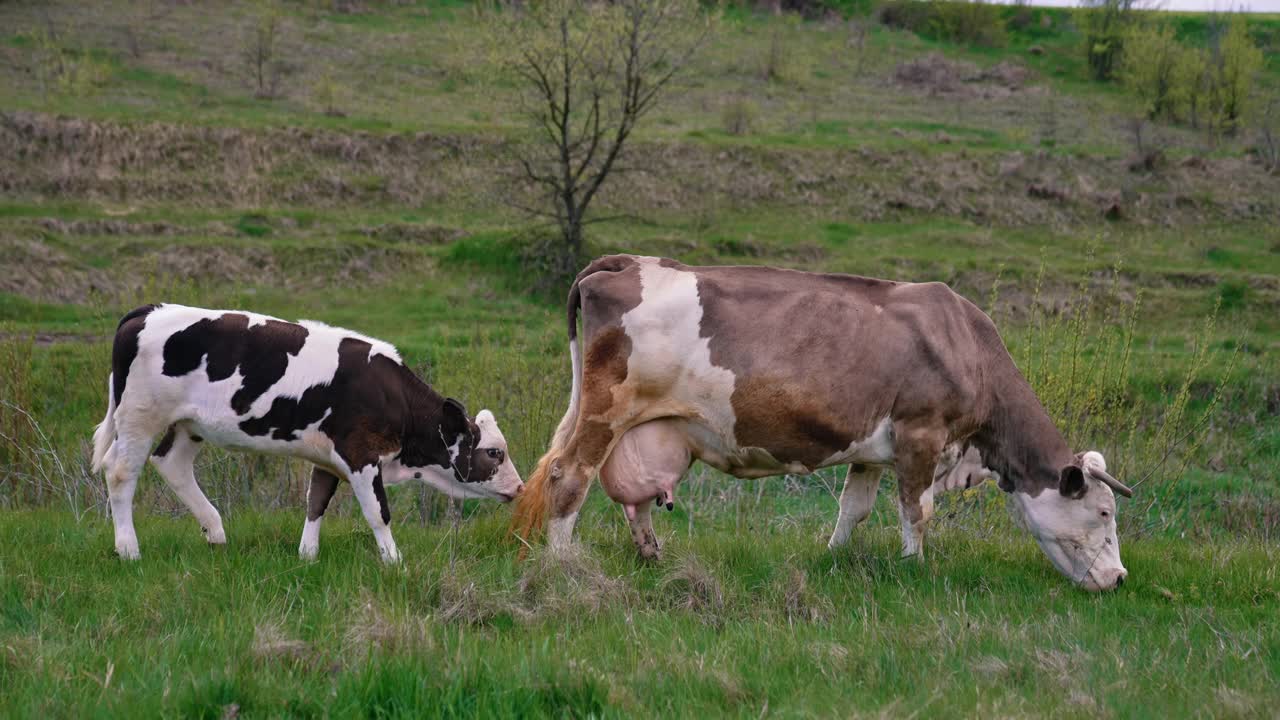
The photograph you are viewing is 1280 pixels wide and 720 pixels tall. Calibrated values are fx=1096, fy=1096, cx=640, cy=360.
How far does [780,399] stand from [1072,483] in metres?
2.13

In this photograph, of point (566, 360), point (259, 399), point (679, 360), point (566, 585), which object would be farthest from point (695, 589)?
point (566, 360)

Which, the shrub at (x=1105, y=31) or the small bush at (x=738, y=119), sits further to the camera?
the shrub at (x=1105, y=31)

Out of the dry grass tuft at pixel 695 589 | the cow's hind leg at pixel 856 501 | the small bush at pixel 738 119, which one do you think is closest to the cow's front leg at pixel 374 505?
the dry grass tuft at pixel 695 589

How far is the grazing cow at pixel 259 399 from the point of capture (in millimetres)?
7184

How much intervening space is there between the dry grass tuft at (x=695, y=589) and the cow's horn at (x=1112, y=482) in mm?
2716

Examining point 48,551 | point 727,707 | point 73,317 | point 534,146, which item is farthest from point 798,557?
point 534,146

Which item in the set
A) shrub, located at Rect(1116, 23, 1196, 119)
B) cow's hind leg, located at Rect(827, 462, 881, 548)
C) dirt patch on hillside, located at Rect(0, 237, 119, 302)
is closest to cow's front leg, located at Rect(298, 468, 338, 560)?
cow's hind leg, located at Rect(827, 462, 881, 548)

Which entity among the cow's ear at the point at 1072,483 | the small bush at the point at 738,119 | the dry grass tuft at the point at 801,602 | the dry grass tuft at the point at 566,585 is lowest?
the small bush at the point at 738,119

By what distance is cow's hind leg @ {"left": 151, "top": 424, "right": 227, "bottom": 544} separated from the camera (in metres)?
7.63

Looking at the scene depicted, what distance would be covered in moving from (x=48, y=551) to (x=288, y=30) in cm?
3835

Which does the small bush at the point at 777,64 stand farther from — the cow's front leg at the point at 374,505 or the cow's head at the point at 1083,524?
the cow's front leg at the point at 374,505

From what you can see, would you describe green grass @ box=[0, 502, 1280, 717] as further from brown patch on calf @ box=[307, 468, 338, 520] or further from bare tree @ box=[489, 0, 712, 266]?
bare tree @ box=[489, 0, 712, 266]

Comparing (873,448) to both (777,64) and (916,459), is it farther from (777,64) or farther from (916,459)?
(777,64)

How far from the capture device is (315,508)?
7453 mm
